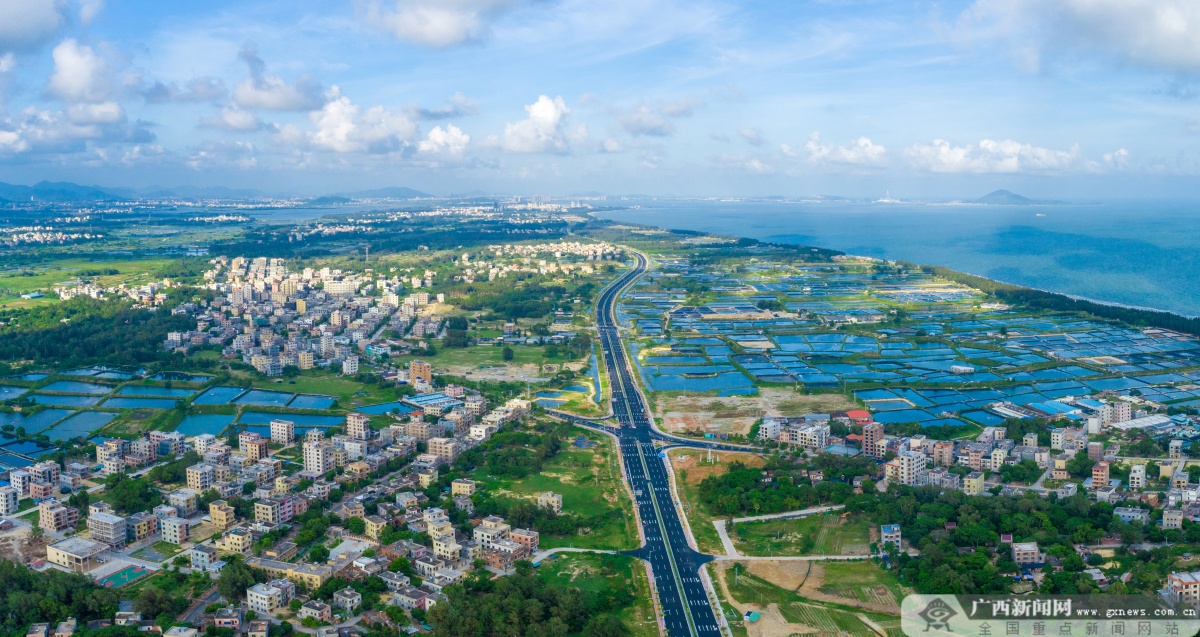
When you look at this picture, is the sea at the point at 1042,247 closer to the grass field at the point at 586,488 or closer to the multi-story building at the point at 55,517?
the grass field at the point at 586,488

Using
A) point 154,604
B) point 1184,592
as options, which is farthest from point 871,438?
point 154,604

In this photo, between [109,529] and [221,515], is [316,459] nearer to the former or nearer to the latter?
[221,515]

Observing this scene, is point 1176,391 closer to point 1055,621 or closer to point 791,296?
point 1055,621

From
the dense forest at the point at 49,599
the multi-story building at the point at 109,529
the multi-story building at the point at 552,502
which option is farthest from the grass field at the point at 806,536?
the multi-story building at the point at 109,529

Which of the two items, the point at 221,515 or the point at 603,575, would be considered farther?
the point at 221,515

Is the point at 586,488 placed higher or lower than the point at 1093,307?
lower

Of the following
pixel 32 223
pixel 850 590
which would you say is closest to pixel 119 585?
pixel 850 590
